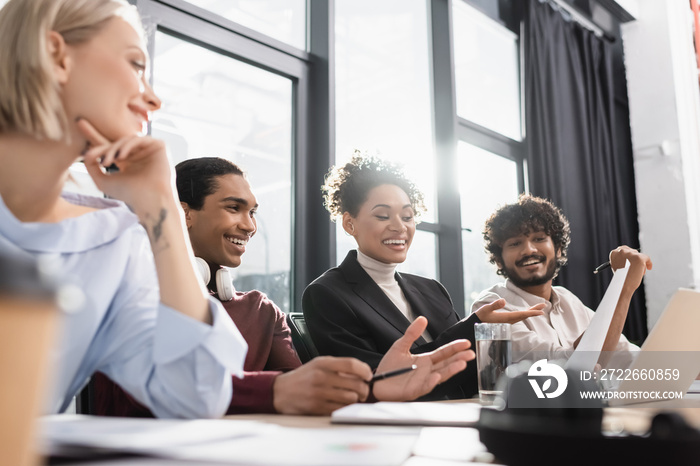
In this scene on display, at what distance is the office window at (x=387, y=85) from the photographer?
10.9 feet

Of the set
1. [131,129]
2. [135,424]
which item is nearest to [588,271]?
[131,129]

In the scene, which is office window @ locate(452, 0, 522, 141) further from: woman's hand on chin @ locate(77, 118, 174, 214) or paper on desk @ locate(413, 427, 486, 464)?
paper on desk @ locate(413, 427, 486, 464)

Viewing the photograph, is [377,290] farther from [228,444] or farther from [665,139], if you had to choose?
[665,139]

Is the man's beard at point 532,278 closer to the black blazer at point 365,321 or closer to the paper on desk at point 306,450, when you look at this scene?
the black blazer at point 365,321

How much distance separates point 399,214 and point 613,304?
103cm

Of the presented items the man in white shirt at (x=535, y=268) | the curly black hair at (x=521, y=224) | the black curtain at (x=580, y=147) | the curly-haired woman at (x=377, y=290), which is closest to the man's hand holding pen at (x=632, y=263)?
the man in white shirt at (x=535, y=268)

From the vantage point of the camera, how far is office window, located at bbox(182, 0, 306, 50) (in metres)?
2.79

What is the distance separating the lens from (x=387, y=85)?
3.55 m

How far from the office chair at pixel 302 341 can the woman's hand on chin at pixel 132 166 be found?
89 centimetres

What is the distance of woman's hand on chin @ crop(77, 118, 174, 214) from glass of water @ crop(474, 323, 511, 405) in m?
0.64

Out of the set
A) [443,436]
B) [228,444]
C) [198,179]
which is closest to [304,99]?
[198,179]

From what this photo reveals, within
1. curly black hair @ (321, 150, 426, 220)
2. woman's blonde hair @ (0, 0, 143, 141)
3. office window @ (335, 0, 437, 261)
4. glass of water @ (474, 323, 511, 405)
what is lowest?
glass of water @ (474, 323, 511, 405)

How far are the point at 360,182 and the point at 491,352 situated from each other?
3.86 ft

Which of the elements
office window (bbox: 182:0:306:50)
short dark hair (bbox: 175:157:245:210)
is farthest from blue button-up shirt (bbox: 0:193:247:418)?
office window (bbox: 182:0:306:50)
